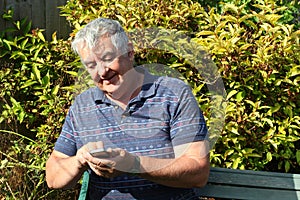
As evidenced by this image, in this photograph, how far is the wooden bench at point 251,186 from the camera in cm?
312

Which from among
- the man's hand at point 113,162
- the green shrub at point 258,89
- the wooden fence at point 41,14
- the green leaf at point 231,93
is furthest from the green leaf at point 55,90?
the man's hand at point 113,162

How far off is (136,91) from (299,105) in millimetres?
1508

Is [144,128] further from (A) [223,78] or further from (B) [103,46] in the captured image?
(A) [223,78]

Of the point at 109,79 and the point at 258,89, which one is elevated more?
the point at 109,79

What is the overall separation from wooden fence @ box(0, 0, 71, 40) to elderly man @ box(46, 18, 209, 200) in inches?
74.9

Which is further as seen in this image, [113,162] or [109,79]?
[109,79]

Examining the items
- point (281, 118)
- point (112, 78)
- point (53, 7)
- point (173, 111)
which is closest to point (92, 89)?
point (112, 78)

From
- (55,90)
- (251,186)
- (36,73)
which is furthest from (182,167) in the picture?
(36,73)

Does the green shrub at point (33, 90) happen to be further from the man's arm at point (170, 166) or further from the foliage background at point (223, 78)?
the man's arm at point (170, 166)

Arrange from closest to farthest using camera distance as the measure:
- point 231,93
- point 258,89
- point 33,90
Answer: point 231,93, point 258,89, point 33,90

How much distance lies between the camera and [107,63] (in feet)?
8.84

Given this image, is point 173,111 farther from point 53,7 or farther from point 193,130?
point 53,7

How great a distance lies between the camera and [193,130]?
2.60m

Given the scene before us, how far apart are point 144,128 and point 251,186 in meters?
0.75
